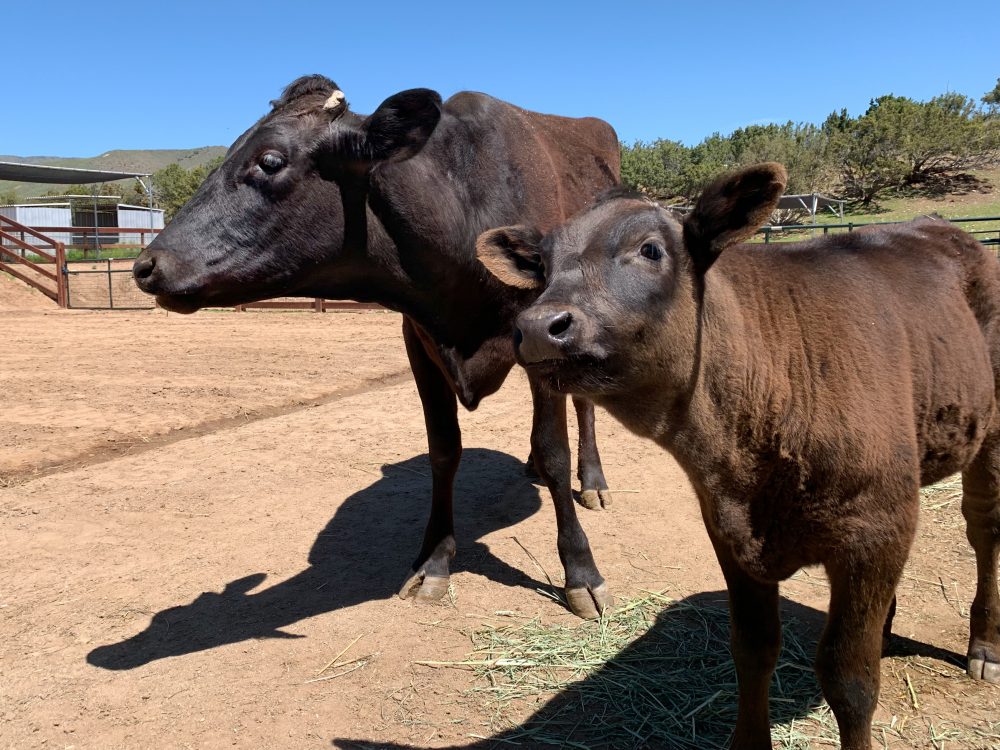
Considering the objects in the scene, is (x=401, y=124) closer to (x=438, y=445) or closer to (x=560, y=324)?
(x=438, y=445)

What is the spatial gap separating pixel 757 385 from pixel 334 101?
276 centimetres

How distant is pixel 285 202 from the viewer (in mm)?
3955

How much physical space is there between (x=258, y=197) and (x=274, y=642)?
2348 mm

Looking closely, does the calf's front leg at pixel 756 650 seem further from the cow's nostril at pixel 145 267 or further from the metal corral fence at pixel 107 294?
the metal corral fence at pixel 107 294

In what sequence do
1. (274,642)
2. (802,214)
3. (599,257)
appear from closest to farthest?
(599,257)
(274,642)
(802,214)

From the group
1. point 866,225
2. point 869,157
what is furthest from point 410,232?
point 869,157

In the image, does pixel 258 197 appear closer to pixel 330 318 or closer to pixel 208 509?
pixel 208 509

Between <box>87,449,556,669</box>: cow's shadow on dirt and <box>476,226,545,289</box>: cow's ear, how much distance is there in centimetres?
246

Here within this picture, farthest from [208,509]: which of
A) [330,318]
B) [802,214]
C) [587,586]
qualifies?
[802,214]

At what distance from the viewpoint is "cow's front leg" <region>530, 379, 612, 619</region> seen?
4.42m

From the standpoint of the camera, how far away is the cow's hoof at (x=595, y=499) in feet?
19.9

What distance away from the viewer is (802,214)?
34406mm

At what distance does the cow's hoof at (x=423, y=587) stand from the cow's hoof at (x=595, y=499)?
1759mm

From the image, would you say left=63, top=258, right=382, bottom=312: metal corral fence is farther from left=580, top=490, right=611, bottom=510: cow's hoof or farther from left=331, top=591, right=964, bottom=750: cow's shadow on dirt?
left=331, top=591, right=964, bottom=750: cow's shadow on dirt
